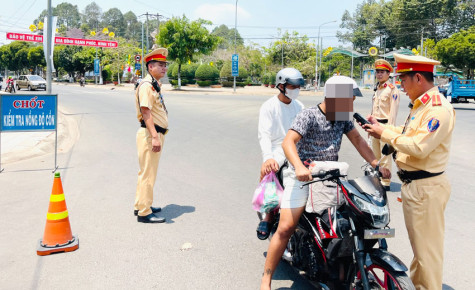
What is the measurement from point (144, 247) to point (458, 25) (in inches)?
3082

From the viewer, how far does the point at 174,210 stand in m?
5.66

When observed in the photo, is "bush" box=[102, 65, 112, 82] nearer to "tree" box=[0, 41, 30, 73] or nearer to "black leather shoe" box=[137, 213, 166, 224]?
"tree" box=[0, 41, 30, 73]

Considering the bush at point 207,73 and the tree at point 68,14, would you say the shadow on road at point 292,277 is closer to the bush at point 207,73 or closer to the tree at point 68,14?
the bush at point 207,73

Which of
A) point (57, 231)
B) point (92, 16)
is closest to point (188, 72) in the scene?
point (57, 231)

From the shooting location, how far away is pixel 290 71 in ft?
12.6

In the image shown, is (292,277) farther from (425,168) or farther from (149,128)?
(149,128)

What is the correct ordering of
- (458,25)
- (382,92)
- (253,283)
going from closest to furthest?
(253,283), (382,92), (458,25)

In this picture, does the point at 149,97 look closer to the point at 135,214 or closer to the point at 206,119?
the point at 135,214

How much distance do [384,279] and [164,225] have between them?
9.70 ft

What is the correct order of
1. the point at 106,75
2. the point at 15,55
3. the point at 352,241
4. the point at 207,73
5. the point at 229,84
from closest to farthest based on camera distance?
the point at 352,241 → the point at 207,73 → the point at 229,84 → the point at 106,75 → the point at 15,55

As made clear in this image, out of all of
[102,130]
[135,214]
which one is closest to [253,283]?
[135,214]

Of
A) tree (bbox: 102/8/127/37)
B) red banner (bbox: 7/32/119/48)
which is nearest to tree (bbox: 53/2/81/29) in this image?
tree (bbox: 102/8/127/37)

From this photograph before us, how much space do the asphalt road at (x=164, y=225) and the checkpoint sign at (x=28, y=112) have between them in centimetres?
84

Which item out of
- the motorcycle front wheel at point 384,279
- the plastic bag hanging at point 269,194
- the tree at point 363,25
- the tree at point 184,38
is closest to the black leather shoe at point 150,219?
the plastic bag hanging at point 269,194
